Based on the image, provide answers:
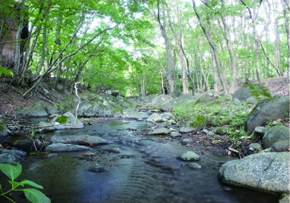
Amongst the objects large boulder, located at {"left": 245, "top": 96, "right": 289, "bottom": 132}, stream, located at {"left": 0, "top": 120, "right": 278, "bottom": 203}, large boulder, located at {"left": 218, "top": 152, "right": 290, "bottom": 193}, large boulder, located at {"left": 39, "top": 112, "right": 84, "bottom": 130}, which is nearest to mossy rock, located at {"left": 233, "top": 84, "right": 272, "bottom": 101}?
large boulder, located at {"left": 245, "top": 96, "right": 289, "bottom": 132}

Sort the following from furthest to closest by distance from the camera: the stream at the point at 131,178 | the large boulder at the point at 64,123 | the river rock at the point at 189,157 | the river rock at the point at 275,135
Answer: the large boulder at the point at 64,123, the river rock at the point at 189,157, the river rock at the point at 275,135, the stream at the point at 131,178

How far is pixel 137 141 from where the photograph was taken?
6.72 metres

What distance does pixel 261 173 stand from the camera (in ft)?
10.5

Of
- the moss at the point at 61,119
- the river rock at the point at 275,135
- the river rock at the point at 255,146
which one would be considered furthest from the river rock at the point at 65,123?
the river rock at the point at 275,135

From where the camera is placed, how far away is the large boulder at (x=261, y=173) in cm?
296

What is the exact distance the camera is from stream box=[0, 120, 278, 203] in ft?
10.1

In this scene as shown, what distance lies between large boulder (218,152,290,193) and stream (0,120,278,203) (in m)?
0.12

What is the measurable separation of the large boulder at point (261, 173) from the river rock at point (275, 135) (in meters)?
1.25

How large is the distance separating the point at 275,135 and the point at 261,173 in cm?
177

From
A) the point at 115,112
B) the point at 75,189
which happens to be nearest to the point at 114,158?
the point at 75,189

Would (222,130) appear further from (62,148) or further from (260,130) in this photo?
(62,148)

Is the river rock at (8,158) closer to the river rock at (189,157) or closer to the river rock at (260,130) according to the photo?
the river rock at (189,157)

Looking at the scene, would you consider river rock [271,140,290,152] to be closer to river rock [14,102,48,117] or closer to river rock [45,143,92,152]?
river rock [45,143,92,152]

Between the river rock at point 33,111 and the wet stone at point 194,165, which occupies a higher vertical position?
the river rock at point 33,111
